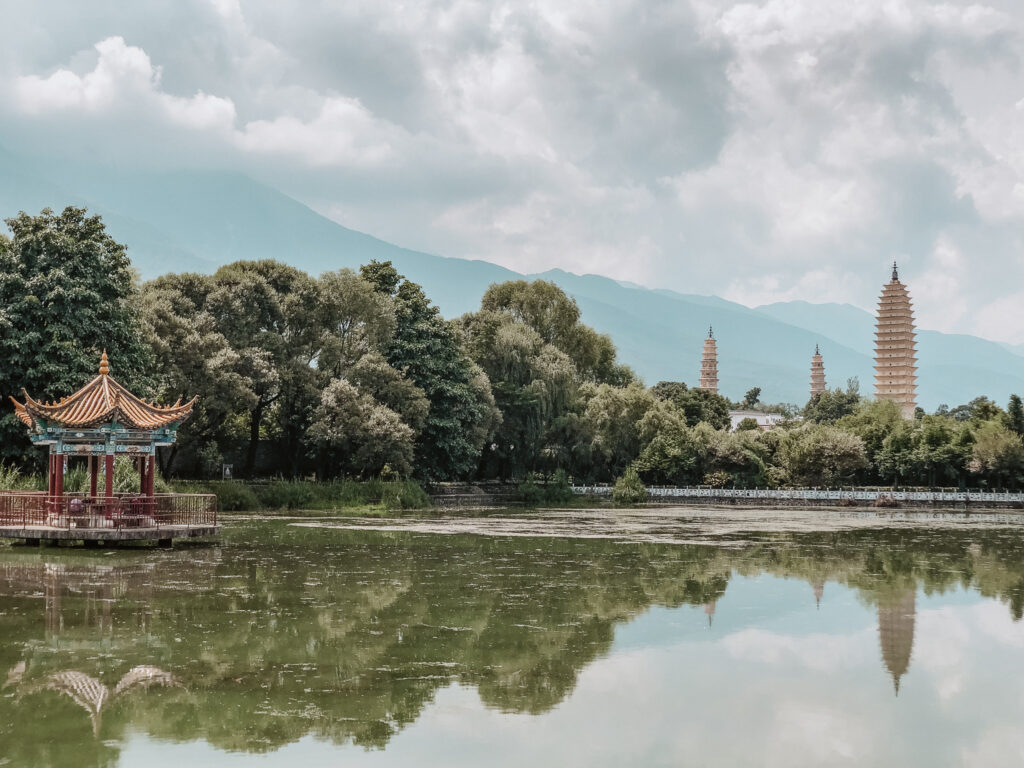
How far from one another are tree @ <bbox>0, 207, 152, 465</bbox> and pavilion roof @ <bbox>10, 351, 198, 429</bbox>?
549 centimetres

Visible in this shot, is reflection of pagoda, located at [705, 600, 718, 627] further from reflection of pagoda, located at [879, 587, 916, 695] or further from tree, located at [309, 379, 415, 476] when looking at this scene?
Result: tree, located at [309, 379, 415, 476]

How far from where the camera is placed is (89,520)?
24359 millimetres

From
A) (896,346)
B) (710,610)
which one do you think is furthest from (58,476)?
(896,346)

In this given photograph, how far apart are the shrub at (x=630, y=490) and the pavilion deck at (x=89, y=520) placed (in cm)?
3113

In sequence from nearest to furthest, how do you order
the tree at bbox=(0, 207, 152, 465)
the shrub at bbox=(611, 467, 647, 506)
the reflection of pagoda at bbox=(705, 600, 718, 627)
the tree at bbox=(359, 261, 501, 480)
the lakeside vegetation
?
the reflection of pagoda at bbox=(705, 600, 718, 627) < the tree at bbox=(0, 207, 152, 465) < the lakeside vegetation < the tree at bbox=(359, 261, 501, 480) < the shrub at bbox=(611, 467, 647, 506)

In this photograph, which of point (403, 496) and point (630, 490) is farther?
point (630, 490)

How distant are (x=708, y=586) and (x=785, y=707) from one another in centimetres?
854

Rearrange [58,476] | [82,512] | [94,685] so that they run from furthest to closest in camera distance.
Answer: [58,476] < [82,512] < [94,685]

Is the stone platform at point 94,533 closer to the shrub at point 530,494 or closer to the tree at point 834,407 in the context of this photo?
the shrub at point 530,494

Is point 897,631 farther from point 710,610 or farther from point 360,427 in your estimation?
point 360,427

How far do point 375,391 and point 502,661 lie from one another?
33899 mm

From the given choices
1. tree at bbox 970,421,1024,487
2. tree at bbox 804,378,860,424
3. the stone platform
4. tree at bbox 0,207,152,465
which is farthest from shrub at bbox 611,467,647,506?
tree at bbox 804,378,860,424

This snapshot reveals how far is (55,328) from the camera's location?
31.4 m

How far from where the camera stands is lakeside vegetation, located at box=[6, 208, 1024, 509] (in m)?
32.7
